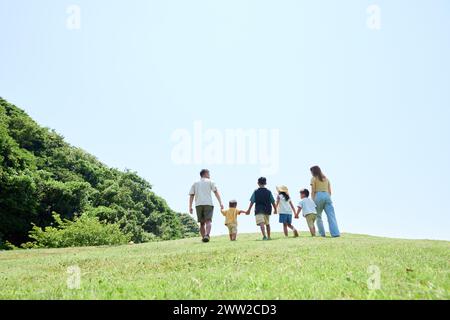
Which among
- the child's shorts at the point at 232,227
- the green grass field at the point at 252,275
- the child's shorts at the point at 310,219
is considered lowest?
the green grass field at the point at 252,275

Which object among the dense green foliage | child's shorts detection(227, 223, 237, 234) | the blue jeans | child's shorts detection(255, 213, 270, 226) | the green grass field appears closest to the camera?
the green grass field

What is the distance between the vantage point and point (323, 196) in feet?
55.2

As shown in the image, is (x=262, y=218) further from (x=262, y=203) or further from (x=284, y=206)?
(x=284, y=206)

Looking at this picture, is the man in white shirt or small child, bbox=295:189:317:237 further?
small child, bbox=295:189:317:237

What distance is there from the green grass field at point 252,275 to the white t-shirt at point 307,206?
5.72m

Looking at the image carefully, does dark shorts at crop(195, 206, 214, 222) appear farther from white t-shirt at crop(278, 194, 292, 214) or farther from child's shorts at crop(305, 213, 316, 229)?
child's shorts at crop(305, 213, 316, 229)

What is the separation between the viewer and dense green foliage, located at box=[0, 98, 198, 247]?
43.3 meters

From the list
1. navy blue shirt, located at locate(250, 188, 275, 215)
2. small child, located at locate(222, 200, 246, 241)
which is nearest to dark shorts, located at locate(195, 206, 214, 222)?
small child, located at locate(222, 200, 246, 241)

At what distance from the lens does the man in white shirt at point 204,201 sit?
54.6ft

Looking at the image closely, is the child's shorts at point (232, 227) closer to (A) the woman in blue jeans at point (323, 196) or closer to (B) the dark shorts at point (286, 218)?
(B) the dark shorts at point (286, 218)

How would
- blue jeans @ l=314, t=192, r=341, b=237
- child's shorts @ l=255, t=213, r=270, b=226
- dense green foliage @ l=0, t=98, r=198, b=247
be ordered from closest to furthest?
blue jeans @ l=314, t=192, r=341, b=237, child's shorts @ l=255, t=213, r=270, b=226, dense green foliage @ l=0, t=98, r=198, b=247

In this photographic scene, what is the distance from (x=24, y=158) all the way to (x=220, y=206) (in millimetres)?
38497

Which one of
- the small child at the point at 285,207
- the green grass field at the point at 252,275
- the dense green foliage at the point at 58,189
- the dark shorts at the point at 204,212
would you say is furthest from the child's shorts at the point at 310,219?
the dense green foliage at the point at 58,189
